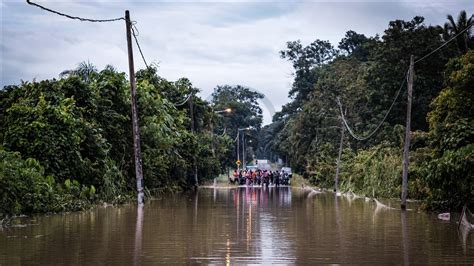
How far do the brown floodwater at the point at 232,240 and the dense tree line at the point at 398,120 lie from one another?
3.09 metres

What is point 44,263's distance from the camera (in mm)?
14883

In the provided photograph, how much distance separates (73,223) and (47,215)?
4194mm

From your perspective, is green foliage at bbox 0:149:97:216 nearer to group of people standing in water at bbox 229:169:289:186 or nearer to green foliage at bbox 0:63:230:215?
green foliage at bbox 0:63:230:215

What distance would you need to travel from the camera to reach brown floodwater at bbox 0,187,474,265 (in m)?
15.9

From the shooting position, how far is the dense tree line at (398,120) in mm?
32250

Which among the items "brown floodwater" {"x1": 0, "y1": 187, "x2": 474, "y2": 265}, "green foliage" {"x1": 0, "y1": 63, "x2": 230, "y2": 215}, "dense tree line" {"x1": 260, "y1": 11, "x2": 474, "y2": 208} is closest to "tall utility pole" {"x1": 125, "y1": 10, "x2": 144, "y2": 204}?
"green foliage" {"x1": 0, "y1": 63, "x2": 230, "y2": 215}

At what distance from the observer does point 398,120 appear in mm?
64500

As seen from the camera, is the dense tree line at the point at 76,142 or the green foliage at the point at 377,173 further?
the green foliage at the point at 377,173

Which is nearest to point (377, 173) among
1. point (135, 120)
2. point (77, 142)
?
point (135, 120)

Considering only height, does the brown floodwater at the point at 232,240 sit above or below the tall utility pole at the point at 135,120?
below

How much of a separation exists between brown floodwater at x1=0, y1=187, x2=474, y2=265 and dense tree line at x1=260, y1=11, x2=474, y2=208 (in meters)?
3.09

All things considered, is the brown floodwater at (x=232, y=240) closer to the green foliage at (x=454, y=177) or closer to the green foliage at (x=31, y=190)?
the green foliage at (x=31, y=190)

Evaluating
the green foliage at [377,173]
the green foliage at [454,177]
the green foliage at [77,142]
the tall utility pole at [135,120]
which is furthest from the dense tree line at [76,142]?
→ the green foliage at [454,177]

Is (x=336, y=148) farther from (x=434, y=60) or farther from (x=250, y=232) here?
(x=250, y=232)
